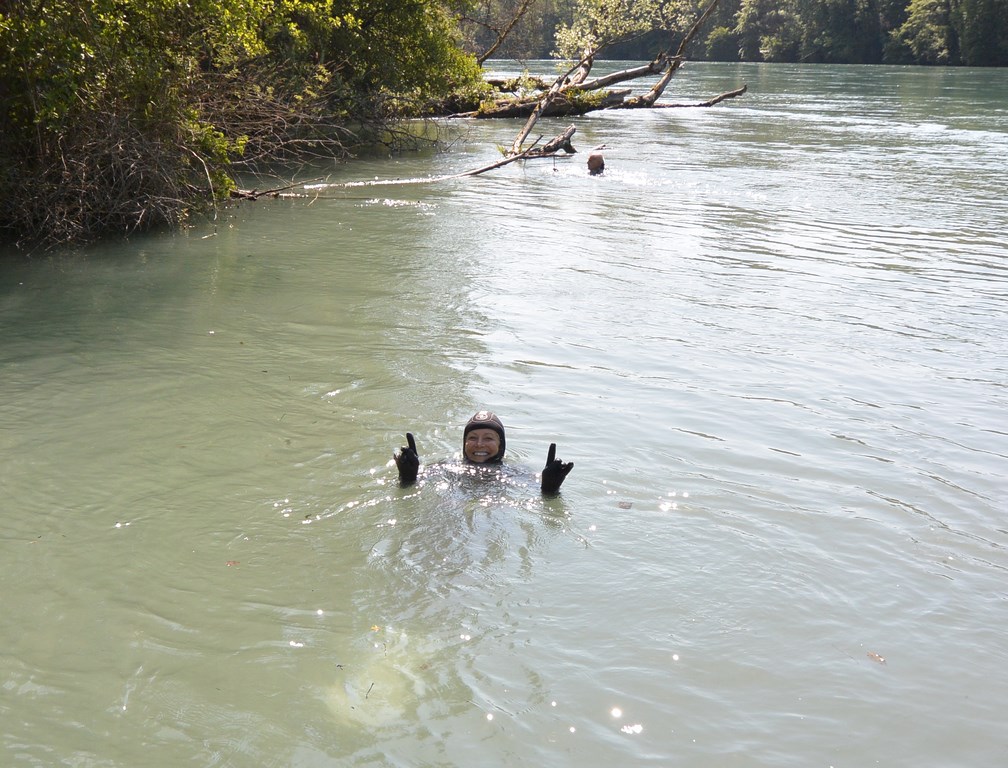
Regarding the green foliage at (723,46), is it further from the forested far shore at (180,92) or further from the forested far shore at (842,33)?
the forested far shore at (180,92)

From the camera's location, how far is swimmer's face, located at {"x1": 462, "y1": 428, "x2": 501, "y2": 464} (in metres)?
7.04

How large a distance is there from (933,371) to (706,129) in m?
26.7

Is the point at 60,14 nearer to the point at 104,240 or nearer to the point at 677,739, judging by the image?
the point at 104,240

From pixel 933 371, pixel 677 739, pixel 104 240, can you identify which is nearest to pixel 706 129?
pixel 104 240

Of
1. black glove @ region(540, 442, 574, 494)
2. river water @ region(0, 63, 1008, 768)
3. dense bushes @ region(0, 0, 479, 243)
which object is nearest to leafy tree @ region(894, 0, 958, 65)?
dense bushes @ region(0, 0, 479, 243)

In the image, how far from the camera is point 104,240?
15297 millimetres

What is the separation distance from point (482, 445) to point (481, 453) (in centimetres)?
6

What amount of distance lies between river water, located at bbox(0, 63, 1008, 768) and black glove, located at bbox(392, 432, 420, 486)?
0.42 ft

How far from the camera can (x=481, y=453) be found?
710 cm

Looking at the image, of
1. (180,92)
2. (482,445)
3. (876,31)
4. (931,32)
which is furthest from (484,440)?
(876,31)

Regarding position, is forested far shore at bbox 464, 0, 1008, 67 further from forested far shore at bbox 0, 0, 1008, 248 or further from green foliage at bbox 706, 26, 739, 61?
forested far shore at bbox 0, 0, 1008, 248

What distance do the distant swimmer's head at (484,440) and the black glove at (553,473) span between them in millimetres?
445

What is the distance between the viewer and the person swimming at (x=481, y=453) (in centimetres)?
683

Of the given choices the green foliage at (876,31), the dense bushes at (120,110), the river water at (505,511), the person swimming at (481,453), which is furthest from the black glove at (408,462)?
the green foliage at (876,31)
